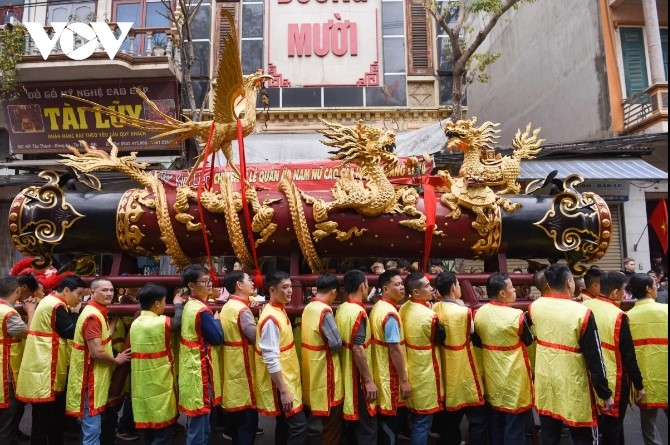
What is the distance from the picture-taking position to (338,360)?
3650 millimetres

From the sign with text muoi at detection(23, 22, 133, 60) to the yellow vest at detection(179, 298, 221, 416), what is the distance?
784 cm

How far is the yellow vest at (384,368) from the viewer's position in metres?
3.62

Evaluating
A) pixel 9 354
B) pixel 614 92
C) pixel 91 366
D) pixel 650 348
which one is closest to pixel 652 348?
pixel 650 348

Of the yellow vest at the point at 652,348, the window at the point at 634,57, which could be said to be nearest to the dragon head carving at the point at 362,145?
the yellow vest at the point at 652,348

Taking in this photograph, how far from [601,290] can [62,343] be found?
394 cm

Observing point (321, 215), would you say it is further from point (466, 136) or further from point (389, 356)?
point (466, 136)

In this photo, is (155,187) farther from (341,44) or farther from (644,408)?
(341,44)

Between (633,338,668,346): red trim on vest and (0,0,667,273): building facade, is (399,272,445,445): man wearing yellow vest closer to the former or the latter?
(633,338,668,346): red trim on vest

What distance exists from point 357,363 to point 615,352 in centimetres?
169

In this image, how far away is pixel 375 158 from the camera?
4.29 meters

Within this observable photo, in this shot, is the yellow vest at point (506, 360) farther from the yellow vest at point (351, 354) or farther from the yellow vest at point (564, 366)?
the yellow vest at point (351, 354)

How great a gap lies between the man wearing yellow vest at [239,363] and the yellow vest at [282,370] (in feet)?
0.30

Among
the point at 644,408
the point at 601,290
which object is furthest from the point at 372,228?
the point at 644,408

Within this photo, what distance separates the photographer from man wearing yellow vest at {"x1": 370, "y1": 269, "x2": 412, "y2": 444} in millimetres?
3529
